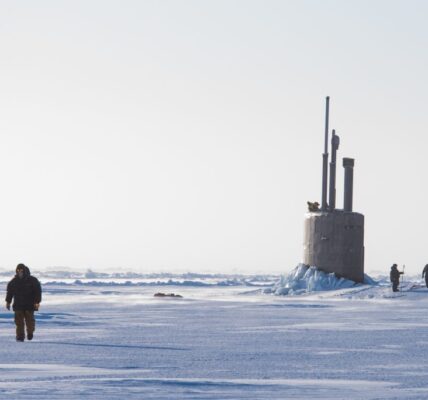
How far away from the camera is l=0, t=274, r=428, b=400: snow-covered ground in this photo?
11.7 meters

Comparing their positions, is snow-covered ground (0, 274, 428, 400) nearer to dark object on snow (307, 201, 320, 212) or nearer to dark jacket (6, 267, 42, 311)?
dark jacket (6, 267, 42, 311)

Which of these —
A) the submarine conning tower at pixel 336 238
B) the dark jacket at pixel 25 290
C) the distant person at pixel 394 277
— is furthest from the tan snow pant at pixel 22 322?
the submarine conning tower at pixel 336 238

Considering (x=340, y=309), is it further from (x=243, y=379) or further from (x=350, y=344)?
(x=243, y=379)

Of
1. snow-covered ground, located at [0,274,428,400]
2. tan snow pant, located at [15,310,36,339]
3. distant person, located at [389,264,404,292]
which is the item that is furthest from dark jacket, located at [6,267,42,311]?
distant person, located at [389,264,404,292]

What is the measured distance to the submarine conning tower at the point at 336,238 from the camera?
46031 millimetres

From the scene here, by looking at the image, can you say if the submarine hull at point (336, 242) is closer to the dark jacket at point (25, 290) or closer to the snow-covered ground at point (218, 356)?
the snow-covered ground at point (218, 356)

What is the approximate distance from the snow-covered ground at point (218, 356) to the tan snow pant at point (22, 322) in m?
0.41

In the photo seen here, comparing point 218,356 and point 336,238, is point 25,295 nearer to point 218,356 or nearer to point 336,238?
point 218,356

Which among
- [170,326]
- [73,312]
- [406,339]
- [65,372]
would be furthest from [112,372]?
[73,312]

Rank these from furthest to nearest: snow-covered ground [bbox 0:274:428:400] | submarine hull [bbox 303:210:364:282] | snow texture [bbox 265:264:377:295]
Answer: submarine hull [bbox 303:210:364:282] → snow texture [bbox 265:264:377:295] → snow-covered ground [bbox 0:274:428:400]

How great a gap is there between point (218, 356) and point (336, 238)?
30.6 metres

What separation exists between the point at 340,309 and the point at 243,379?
19827mm

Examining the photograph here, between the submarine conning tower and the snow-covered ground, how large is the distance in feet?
54.3

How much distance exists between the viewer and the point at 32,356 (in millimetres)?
15734
